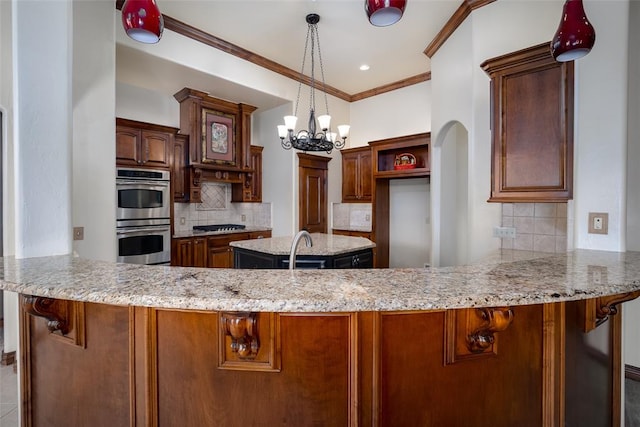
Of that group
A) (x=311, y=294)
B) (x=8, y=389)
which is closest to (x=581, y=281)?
(x=311, y=294)

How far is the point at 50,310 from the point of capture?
1.08 meters

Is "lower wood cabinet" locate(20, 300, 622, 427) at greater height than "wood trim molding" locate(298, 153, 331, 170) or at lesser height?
lesser

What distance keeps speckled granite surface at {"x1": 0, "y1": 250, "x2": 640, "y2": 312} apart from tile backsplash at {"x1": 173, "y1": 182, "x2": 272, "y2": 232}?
352 cm

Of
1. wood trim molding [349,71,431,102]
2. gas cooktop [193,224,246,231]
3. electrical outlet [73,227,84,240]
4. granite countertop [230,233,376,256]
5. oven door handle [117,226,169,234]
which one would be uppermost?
wood trim molding [349,71,431,102]

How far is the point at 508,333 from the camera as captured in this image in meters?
1.03

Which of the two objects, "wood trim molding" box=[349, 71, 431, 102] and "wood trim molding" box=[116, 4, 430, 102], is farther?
"wood trim molding" box=[349, 71, 431, 102]

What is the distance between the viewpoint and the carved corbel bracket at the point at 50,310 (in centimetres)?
105

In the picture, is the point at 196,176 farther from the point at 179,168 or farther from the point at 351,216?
the point at 351,216

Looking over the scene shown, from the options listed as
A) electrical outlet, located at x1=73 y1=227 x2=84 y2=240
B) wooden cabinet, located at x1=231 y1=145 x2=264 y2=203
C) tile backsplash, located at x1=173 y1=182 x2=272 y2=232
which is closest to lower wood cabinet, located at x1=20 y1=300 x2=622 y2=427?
electrical outlet, located at x1=73 y1=227 x2=84 y2=240

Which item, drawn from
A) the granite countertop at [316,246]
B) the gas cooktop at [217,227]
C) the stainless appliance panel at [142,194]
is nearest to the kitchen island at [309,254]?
the granite countertop at [316,246]

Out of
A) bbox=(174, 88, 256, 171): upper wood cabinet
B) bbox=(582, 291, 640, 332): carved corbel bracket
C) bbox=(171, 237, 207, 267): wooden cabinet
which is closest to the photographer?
bbox=(582, 291, 640, 332): carved corbel bracket

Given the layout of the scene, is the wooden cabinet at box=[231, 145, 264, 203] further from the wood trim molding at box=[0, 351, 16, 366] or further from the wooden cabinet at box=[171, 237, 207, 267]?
the wood trim molding at box=[0, 351, 16, 366]

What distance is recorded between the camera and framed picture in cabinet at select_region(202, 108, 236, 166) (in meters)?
4.35

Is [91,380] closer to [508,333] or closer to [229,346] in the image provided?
[229,346]
